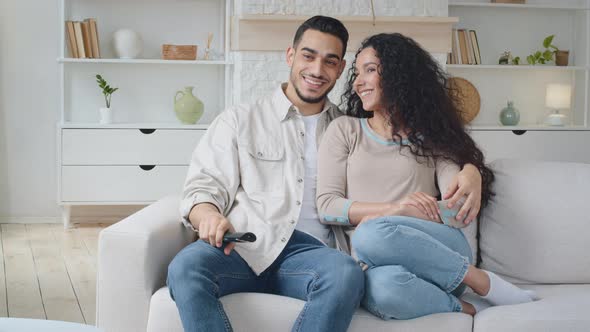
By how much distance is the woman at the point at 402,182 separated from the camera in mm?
2090

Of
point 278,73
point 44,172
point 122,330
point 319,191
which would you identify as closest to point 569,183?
point 319,191

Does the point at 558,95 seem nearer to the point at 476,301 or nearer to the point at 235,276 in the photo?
the point at 476,301

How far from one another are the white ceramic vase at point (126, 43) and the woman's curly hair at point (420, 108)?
3.05m

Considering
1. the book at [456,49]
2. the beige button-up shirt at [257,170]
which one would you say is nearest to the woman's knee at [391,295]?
the beige button-up shirt at [257,170]

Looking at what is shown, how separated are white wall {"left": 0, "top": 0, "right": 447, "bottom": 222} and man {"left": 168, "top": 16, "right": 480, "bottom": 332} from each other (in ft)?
8.95

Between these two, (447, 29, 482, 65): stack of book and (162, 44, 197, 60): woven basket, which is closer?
(162, 44, 197, 60): woven basket

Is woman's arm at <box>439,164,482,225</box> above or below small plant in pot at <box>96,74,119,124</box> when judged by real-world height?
below

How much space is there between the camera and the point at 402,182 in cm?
239

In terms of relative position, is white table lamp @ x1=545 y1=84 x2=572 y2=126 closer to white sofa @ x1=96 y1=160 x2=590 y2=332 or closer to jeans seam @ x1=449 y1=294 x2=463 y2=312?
white sofa @ x1=96 y1=160 x2=590 y2=332

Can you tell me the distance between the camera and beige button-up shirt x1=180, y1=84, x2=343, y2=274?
234 centimetres

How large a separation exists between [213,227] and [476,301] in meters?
0.73

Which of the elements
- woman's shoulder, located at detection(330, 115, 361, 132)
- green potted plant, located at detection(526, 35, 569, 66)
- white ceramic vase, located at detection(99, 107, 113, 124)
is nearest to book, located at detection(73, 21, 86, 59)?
white ceramic vase, located at detection(99, 107, 113, 124)

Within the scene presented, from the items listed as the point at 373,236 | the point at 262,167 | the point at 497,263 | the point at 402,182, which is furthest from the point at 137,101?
the point at 373,236

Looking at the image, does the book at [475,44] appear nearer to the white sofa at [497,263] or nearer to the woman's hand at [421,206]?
the white sofa at [497,263]
